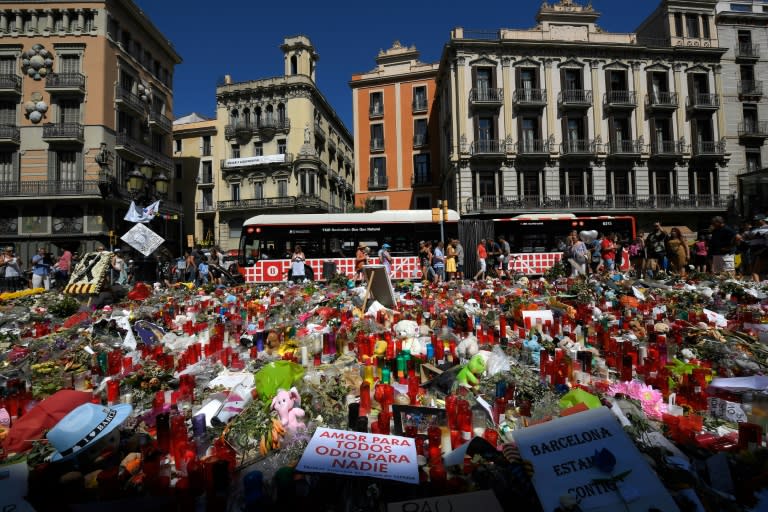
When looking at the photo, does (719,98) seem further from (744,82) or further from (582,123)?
(582,123)

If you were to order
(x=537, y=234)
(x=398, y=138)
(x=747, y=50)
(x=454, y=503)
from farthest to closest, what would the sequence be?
1. (x=398, y=138)
2. (x=747, y=50)
3. (x=537, y=234)
4. (x=454, y=503)

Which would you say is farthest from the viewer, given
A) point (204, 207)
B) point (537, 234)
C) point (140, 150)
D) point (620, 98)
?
point (204, 207)

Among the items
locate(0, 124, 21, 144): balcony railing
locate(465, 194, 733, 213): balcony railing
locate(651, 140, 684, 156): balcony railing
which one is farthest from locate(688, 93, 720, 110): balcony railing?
locate(0, 124, 21, 144): balcony railing

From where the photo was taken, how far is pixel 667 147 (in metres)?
28.8

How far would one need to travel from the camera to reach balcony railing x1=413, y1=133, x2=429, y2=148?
3466 centimetres

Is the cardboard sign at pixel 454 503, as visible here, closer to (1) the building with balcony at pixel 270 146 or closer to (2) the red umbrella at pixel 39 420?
(2) the red umbrella at pixel 39 420

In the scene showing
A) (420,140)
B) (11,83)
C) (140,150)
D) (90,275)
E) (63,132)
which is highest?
(11,83)

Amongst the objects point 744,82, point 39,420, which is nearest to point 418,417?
point 39,420

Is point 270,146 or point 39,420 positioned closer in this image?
point 39,420

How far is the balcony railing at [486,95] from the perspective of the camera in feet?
88.3

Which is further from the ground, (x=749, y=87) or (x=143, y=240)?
(x=749, y=87)

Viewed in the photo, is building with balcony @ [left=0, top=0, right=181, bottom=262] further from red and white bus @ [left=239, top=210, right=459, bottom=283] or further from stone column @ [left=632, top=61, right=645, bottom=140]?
stone column @ [left=632, top=61, right=645, bottom=140]

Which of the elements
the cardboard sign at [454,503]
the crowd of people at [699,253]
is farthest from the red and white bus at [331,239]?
the cardboard sign at [454,503]

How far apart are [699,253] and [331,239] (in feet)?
41.9
